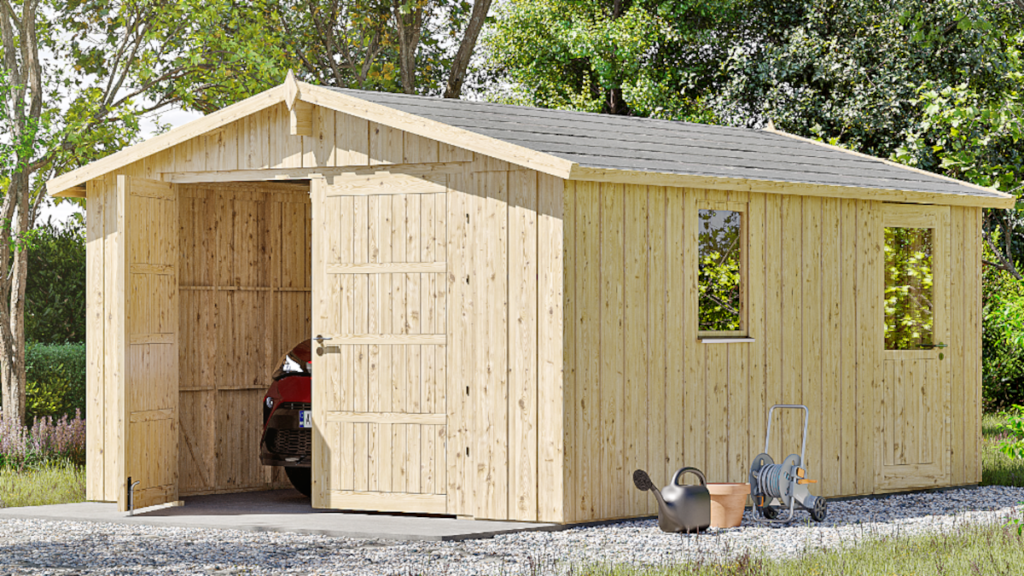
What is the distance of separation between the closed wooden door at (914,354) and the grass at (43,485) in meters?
6.94

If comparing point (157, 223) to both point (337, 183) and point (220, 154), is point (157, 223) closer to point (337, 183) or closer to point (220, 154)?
point (220, 154)

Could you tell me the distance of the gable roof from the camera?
9.04 meters

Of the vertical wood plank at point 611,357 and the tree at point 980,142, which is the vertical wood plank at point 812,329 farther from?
the tree at point 980,142

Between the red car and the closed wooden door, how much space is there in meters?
4.76

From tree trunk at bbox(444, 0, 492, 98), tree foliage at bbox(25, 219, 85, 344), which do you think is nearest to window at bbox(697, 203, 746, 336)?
tree trunk at bbox(444, 0, 492, 98)

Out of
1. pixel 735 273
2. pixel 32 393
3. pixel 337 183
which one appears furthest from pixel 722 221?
pixel 32 393

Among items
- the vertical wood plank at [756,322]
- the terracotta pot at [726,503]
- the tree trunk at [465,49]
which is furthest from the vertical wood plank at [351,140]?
the tree trunk at [465,49]

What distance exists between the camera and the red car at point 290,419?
10.2m

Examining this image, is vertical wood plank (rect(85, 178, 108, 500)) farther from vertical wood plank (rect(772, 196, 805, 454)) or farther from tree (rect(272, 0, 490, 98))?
tree (rect(272, 0, 490, 98))

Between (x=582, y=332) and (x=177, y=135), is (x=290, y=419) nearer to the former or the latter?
(x=177, y=135)

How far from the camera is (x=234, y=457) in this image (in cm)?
1140

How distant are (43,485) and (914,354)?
25.9 ft

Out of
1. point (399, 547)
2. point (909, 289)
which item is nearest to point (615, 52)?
point (909, 289)

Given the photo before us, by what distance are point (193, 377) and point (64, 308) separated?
25.7ft
